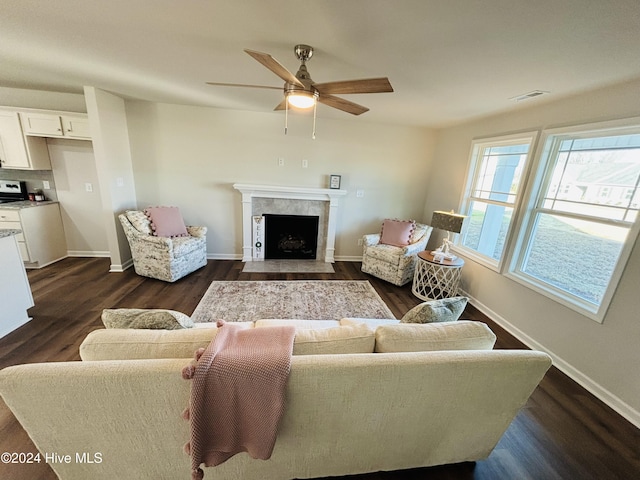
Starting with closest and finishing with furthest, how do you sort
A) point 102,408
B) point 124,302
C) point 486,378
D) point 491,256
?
point 102,408 → point 486,378 → point 124,302 → point 491,256

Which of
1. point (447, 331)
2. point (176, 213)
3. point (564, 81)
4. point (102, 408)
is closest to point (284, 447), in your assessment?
point (102, 408)

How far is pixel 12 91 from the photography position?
3.19 metres

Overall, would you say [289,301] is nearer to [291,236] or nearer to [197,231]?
[291,236]

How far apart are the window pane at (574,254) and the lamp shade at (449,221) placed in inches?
27.8

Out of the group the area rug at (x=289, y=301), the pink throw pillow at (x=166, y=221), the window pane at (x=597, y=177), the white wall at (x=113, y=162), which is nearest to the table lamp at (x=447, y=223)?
the window pane at (x=597, y=177)

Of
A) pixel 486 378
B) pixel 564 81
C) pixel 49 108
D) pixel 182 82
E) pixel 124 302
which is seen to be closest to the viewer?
pixel 486 378

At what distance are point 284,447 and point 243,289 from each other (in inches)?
90.2

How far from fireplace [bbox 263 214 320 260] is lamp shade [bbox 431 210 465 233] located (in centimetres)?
193

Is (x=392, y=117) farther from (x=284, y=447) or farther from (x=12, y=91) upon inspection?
(x=12, y=91)

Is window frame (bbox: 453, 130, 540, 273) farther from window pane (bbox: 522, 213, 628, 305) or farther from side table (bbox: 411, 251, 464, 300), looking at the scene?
side table (bbox: 411, 251, 464, 300)

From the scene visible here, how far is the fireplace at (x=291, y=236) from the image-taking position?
4.23 metres

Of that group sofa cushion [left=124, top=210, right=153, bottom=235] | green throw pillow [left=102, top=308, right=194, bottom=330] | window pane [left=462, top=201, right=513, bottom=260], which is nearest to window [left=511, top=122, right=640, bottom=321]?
window pane [left=462, top=201, right=513, bottom=260]

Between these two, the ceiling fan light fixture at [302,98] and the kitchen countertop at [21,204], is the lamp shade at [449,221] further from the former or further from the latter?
the kitchen countertop at [21,204]

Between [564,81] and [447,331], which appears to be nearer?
[447,331]
